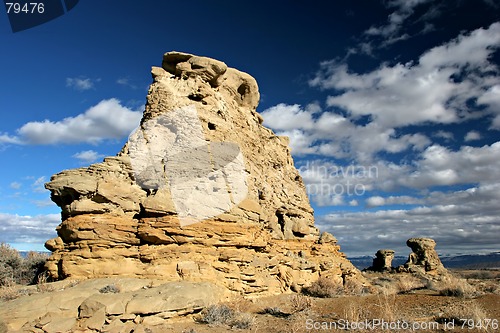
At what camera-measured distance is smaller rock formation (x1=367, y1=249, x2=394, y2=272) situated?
1607 inches

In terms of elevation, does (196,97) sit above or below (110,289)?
above

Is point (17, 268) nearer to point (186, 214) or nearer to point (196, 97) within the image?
point (186, 214)

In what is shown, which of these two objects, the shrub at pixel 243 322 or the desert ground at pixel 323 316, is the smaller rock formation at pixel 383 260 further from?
the shrub at pixel 243 322

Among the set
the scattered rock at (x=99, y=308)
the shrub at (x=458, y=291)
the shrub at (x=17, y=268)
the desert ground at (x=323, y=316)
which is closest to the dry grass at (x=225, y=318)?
the desert ground at (x=323, y=316)

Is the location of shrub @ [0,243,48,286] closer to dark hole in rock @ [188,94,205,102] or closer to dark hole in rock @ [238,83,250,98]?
dark hole in rock @ [188,94,205,102]

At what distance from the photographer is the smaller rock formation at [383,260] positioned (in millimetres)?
40819

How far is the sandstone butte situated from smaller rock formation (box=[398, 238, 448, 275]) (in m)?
20.5

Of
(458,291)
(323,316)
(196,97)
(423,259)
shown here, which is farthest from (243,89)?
(423,259)

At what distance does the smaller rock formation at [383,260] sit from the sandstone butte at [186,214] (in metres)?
23.7

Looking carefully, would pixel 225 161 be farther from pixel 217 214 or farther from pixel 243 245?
pixel 243 245

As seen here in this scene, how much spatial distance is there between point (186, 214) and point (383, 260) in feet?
115

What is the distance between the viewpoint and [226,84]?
20547 millimetres

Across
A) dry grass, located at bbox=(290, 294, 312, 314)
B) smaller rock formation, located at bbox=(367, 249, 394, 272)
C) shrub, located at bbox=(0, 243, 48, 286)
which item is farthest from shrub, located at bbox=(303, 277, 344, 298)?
smaller rock formation, located at bbox=(367, 249, 394, 272)

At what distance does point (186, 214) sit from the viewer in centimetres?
1307
